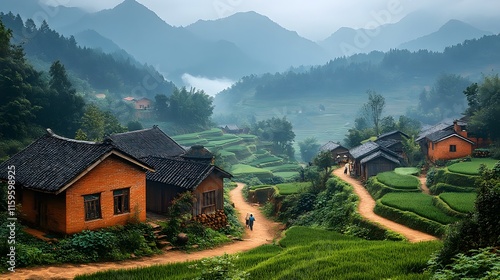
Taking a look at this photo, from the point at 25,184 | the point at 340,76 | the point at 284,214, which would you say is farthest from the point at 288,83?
the point at 25,184

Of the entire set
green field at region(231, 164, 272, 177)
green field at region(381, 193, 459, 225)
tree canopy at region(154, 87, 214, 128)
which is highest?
tree canopy at region(154, 87, 214, 128)

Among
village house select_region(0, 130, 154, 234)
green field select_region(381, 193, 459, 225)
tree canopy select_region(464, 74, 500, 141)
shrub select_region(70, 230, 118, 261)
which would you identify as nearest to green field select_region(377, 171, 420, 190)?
green field select_region(381, 193, 459, 225)

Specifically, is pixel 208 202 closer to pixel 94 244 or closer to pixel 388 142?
pixel 94 244

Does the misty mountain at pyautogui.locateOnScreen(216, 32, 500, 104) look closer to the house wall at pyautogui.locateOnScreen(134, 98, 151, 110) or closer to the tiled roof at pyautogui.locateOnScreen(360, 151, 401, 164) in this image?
the house wall at pyautogui.locateOnScreen(134, 98, 151, 110)

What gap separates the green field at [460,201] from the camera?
69.8 ft

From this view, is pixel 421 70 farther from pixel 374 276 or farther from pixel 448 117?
pixel 374 276

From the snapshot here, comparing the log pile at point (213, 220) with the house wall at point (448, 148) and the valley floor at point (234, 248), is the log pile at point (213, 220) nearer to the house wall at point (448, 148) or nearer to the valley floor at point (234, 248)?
the valley floor at point (234, 248)

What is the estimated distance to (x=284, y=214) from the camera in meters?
34.3

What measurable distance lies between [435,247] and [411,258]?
1.94m

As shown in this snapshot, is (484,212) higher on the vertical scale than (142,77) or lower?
lower

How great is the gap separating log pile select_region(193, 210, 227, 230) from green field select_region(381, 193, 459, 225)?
9751mm

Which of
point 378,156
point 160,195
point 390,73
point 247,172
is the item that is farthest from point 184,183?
point 390,73

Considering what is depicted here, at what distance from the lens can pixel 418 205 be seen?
78.3ft

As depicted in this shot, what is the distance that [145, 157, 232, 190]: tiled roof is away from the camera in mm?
23844
